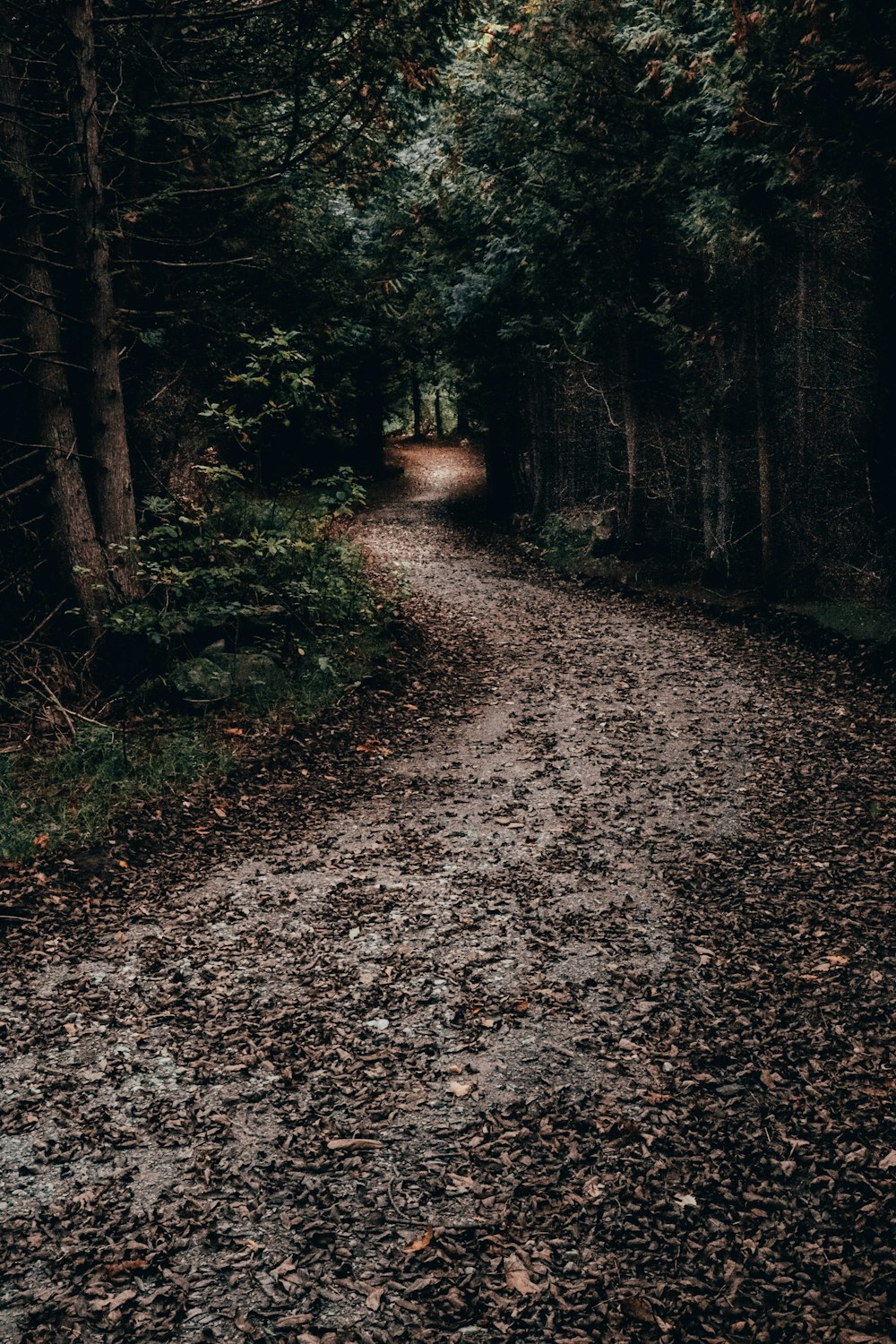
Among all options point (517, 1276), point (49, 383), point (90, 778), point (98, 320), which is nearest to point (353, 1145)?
point (517, 1276)

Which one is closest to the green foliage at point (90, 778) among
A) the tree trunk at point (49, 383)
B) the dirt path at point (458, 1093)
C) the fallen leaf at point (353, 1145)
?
the dirt path at point (458, 1093)

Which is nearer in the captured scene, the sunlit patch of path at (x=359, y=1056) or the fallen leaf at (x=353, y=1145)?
the sunlit patch of path at (x=359, y=1056)

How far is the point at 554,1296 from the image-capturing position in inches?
125

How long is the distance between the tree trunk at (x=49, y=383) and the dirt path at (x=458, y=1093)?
11.7 ft

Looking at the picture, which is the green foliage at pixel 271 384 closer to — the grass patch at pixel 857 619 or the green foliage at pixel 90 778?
the green foliage at pixel 90 778

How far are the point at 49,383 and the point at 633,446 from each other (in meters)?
10.6

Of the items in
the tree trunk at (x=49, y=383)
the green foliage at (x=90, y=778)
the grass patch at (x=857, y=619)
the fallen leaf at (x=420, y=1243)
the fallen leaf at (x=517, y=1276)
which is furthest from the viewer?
the grass patch at (x=857, y=619)

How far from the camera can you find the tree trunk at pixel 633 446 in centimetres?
1597

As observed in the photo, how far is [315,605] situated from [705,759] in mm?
4378

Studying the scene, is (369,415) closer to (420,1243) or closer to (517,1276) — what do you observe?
(420,1243)

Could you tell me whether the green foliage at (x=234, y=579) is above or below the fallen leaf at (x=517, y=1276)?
above

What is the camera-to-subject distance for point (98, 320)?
8.25 metres

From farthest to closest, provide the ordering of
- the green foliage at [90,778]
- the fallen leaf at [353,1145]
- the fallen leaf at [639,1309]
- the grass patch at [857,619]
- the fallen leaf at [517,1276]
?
1. the grass patch at [857,619]
2. the green foliage at [90,778]
3. the fallen leaf at [353,1145]
4. the fallen leaf at [517,1276]
5. the fallen leaf at [639,1309]

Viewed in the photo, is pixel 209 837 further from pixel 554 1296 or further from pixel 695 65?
Result: pixel 695 65
